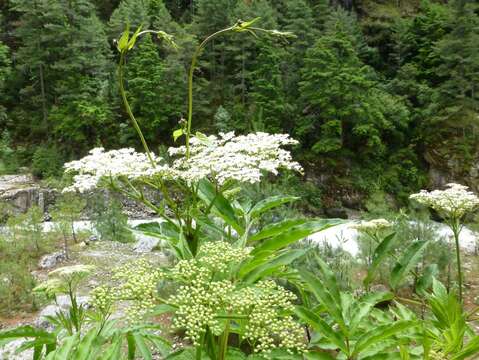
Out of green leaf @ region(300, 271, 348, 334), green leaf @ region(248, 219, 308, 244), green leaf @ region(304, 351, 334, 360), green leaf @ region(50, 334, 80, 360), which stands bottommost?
green leaf @ region(304, 351, 334, 360)

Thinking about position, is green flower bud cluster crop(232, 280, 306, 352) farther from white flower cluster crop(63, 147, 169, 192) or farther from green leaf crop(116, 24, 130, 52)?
green leaf crop(116, 24, 130, 52)

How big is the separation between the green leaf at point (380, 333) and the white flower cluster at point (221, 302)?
194 millimetres

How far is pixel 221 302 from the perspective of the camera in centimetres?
130

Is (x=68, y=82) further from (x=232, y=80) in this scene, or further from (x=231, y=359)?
(x=231, y=359)

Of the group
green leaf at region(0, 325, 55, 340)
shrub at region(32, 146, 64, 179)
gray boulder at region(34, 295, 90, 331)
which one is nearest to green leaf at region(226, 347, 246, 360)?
green leaf at region(0, 325, 55, 340)

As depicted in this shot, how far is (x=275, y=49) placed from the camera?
23.8 m

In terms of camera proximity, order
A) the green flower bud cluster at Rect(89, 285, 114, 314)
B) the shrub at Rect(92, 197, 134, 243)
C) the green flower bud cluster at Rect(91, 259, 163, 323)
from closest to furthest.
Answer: the green flower bud cluster at Rect(91, 259, 163, 323) < the green flower bud cluster at Rect(89, 285, 114, 314) < the shrub at Rect(92, 197, 134, 243)

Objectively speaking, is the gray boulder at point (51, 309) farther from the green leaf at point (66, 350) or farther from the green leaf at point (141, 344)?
the green leaf at point (66, 350)

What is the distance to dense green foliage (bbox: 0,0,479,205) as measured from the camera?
2116cm

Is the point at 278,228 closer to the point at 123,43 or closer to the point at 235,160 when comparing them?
the point at 235,160

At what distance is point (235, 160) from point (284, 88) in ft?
75.6

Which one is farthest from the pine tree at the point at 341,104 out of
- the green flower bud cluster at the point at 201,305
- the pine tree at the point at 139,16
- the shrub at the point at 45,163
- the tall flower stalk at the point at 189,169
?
the green flower bud cluster at the point at 201,305

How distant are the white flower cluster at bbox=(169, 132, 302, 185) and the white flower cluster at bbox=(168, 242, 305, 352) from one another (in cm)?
40

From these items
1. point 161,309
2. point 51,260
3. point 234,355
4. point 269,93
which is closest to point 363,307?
point 234,355
